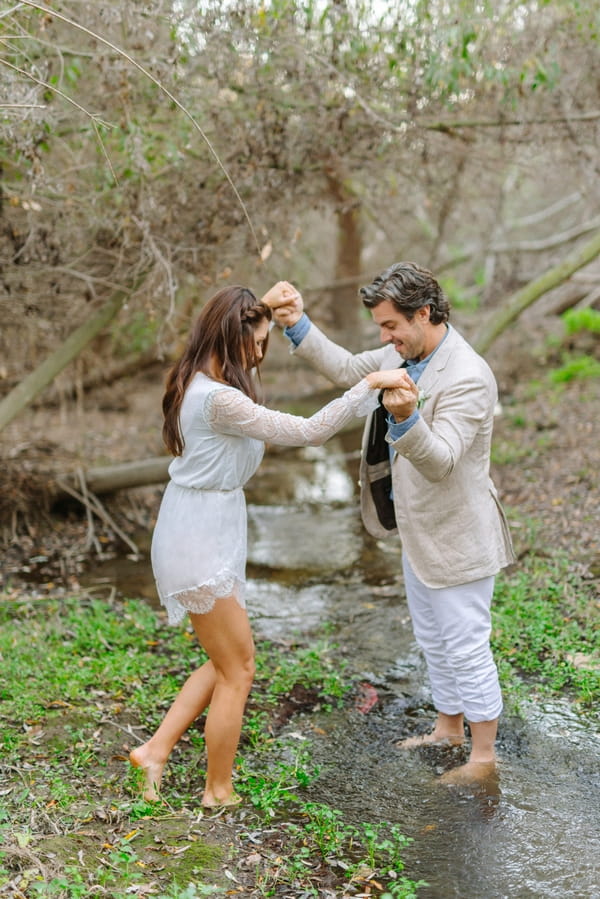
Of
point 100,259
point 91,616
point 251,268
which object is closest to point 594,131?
point 251,268

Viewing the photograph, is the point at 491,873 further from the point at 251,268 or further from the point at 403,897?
the point at 251,268

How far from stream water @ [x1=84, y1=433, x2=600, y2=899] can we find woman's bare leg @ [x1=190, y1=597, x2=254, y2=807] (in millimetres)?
455

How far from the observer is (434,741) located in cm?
418

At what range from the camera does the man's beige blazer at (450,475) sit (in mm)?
3461

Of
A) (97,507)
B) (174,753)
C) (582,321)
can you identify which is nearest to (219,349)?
(174,753)

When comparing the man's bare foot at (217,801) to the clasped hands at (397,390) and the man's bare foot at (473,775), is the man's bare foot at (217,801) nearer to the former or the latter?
the man's bare foot at (473,775)

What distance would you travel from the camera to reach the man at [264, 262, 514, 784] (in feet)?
11.5

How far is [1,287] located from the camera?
22.3ft

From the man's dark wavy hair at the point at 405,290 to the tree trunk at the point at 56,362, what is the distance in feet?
12.7

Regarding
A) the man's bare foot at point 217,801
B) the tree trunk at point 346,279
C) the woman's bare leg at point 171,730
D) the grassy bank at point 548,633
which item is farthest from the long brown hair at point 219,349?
the tree trunk at point 346,279

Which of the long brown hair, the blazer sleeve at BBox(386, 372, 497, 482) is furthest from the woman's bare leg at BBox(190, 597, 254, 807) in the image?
the blazer sleeve at BBox(386, 372, 497, 482)

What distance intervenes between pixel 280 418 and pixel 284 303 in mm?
831

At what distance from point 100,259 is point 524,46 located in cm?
362

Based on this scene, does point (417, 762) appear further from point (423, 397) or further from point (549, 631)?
point (423, 397)
